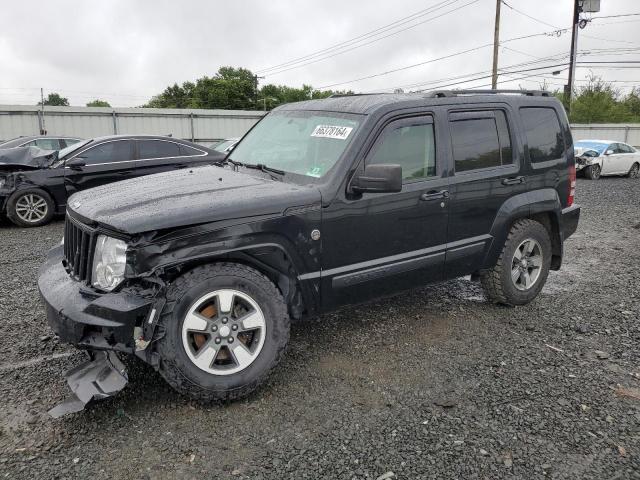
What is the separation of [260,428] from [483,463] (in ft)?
4.05

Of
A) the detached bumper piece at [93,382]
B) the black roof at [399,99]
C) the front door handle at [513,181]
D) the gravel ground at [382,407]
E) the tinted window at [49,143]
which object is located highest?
the black roof at [399,99]

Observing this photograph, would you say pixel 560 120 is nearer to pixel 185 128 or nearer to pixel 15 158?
pixel 15 158

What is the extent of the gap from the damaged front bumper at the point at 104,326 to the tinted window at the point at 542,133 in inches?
141

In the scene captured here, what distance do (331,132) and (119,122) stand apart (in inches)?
864

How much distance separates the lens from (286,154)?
13.3ft

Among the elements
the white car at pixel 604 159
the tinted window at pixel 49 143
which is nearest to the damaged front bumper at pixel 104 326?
the tinted window at pixel 49 143

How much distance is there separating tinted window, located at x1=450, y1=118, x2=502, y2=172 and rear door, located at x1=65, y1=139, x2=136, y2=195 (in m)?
6.36

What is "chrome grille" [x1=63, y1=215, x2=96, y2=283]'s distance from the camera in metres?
3.12

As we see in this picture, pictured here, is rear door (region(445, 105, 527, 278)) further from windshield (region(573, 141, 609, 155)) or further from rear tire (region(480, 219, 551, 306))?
windshield (region(573, 141, 609, 155))

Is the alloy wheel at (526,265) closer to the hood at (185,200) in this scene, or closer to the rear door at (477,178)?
the rear door at (477,178)

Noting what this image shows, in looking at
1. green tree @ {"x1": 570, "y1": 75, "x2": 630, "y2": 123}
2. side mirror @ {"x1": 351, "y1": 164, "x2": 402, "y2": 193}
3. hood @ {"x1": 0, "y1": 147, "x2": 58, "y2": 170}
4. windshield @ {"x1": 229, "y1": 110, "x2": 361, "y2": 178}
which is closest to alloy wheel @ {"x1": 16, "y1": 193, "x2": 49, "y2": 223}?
hood @ {"x1": 0, "y1": 147, "x2": 58, "y2": 170}

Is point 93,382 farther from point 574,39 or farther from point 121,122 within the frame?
point 574,39

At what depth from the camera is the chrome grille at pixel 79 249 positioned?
10.2 feet

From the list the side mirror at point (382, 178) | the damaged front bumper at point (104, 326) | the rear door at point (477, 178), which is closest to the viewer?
the damaged front bumper at point (104, 326)
